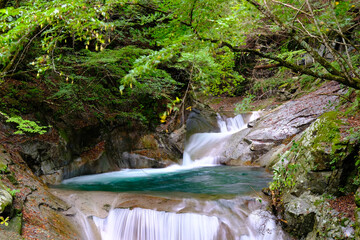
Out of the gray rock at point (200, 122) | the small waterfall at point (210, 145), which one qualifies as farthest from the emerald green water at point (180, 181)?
the gray rock at point (200, 122)

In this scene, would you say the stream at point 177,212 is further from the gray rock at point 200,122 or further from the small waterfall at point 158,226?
the gray rock at point 200,122

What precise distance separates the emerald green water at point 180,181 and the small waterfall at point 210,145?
1594 millimetres

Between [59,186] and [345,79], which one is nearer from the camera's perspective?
[345,79]

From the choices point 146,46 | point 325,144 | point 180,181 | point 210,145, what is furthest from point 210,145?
point 325,144

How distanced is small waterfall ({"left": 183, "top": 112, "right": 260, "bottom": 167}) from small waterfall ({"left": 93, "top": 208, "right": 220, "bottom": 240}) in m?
6.98

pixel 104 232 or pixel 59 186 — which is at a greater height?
pixel 59 186

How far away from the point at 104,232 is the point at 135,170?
5577 mm

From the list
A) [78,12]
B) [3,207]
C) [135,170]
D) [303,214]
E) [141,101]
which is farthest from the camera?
[141,101]

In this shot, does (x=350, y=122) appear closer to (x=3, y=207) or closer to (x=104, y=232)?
(x=104, y=232)

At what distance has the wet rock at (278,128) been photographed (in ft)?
35.1

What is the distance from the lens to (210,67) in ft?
25.0

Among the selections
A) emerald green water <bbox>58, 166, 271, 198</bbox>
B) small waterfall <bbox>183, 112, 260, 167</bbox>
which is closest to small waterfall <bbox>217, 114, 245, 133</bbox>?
small waterfall <bbox>183, 112, 260, 167</bbox>

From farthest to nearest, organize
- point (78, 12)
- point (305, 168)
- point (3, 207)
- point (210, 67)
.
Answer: point (210, 67) < point (305, 168) < point (78, 12) < point (3, 207)

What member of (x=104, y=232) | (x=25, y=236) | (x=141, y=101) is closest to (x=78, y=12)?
(x=25, y=236)
